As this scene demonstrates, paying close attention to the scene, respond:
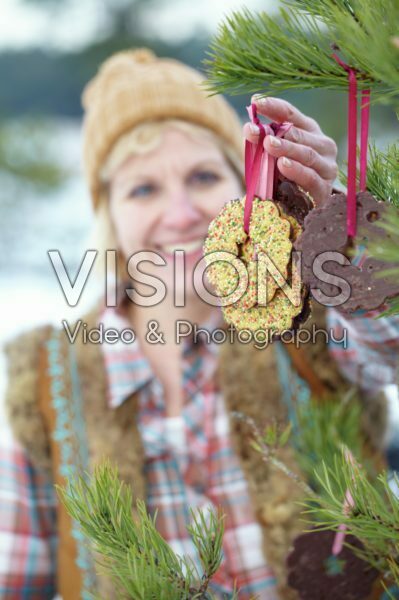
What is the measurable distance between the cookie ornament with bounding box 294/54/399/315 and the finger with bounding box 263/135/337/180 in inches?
2.0

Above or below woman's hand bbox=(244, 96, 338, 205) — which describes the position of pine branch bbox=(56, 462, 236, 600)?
below

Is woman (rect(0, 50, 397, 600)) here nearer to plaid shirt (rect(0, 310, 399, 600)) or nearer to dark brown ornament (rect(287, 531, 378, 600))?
plaid shirt (rect(0, 310, 399, 600))

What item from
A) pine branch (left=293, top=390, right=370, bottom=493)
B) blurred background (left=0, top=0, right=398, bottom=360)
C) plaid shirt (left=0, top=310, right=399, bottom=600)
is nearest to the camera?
pine branch (left=293, top=390, right=370, bottom=493)

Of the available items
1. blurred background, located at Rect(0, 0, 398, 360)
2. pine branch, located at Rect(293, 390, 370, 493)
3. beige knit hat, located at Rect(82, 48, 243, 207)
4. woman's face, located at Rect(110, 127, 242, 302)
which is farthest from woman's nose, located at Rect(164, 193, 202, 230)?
blurred background, located at Rect(0, 0, 398, 360)

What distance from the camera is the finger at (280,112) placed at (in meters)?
0.43

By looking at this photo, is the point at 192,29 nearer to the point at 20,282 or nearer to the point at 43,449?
the point at 20,282

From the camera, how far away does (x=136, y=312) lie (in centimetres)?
97

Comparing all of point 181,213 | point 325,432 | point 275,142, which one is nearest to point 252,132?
point 275,142

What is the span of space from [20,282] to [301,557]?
350 centimetres

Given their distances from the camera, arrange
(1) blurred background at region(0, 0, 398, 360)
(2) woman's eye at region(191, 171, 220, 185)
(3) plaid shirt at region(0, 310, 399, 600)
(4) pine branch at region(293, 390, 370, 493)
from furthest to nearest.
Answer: (1) blurred background at region(0, 0, 398, 360)
(2) woman's eye at region(191, 171, 220, 185)
(3) plaid shirt at region(0, 310, 399, 600)
(4) pine branch at region(293, 390, 370, 493)

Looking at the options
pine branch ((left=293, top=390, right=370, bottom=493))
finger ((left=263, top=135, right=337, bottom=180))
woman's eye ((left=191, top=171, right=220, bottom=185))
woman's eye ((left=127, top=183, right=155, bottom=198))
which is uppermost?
woman's eye ((left=191, top=171, right=220, bottom=185))

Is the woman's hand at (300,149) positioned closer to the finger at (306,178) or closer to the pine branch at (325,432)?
the finger at (306,178)

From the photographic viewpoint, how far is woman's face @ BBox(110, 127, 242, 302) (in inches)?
34.9

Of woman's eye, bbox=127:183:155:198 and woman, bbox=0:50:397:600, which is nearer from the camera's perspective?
woman, bbox=0:50:397:600
